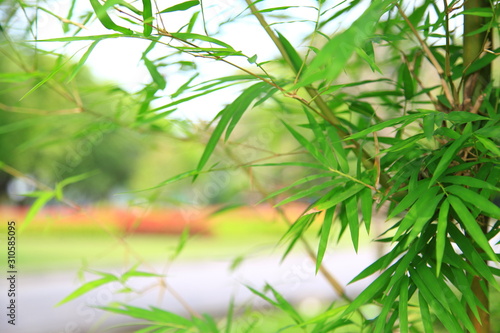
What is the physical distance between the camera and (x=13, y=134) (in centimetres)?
771

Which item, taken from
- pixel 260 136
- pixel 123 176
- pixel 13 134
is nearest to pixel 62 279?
pixel 13 134

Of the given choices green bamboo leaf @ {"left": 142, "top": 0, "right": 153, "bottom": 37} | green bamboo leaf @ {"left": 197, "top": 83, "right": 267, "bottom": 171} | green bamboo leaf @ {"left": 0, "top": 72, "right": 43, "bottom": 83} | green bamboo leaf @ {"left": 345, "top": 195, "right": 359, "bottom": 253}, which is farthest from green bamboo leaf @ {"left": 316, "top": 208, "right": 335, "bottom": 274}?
green bamboo leaf @ {"left": 0, "top": 72, "right": 43, "bottom": 83}

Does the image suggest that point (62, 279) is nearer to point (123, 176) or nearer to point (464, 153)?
point (464, 153)

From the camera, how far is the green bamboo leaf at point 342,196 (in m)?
0.44

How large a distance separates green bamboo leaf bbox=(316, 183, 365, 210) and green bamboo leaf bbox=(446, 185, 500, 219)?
8 cm

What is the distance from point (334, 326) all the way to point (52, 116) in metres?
0.51

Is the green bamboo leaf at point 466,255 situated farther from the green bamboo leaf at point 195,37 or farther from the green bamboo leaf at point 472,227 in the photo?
the green bamboo leaf at point 195,37

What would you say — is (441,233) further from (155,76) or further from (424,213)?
(155,76)

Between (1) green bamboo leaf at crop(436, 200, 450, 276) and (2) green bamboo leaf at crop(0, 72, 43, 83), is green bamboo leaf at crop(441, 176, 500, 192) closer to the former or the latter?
(1) green bamboo leaf at crop(436, 200, 450, 276)

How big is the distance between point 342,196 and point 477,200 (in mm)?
115

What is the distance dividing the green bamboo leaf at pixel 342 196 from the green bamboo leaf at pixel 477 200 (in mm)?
85

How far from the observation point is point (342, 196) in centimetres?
45

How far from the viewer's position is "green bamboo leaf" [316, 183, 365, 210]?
444 millimetres

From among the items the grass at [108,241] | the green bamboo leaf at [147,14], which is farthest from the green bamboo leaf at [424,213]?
the grass at [108,241]
